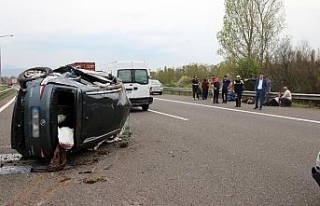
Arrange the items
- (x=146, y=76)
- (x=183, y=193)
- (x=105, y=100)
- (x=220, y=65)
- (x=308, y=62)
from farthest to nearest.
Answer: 1. (x=220, y=65)
2. (x=308, y=62)
3. (x=146, y=76)
4. (x=105, y=100)
5. (x=183, y=193)

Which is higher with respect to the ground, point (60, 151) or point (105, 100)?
point (105, 100)

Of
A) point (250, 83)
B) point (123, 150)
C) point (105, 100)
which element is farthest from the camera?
point (250, 83)

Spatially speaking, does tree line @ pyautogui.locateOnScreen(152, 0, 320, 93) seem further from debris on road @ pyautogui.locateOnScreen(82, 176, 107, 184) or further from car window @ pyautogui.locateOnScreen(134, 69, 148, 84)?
debris on road @ pyautogui.locateOnScreen(82, 176, 107, 184)

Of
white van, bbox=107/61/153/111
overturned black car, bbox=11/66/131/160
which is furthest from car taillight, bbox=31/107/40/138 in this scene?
white van, bbox=107/61/153/111

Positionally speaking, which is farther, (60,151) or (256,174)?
(60,151)

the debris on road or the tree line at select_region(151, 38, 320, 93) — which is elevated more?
the tree line at select_region(151, 38, 320, 93)

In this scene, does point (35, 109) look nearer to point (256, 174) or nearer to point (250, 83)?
point (256, 174)

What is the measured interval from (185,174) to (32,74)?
3.31 meters

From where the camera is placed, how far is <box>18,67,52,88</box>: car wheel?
25.2 ft

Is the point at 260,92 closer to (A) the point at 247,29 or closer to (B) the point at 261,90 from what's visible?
(B) the point at 261,90

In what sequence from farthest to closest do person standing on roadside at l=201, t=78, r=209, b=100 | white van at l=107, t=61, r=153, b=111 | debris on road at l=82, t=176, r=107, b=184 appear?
person standing on roadside at l=201, t=78, r=209, b=100
white van at l=107, t=61, r=153, b=111
debris on road at l=82, t=176, r=107, b=184

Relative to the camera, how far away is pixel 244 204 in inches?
201

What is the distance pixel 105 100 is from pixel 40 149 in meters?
1.65

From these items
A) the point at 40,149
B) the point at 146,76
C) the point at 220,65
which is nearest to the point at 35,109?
the point at 40,149
